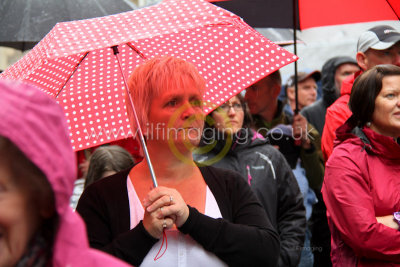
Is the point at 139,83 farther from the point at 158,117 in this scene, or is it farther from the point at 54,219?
the point at 54,219

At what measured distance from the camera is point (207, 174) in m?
2.52

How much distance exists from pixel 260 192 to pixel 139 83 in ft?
5.08

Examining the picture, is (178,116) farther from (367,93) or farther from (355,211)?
(367,93)

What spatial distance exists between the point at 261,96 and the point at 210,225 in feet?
9.76

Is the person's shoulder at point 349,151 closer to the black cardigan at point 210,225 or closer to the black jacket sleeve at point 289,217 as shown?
the black jacket sleeve at point 289,217

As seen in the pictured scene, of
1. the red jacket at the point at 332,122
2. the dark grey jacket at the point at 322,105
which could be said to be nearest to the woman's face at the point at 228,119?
the red jacket at the point at 332,122

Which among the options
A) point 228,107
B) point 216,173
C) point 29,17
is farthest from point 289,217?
point 29,17

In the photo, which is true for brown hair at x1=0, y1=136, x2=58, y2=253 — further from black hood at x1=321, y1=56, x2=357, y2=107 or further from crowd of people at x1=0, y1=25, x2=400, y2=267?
black hood at x1=321, y1=56, x2=357, y2=107

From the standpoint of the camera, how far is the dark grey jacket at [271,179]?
386cm

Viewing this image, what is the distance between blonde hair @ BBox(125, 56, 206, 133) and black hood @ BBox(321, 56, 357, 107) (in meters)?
3.37

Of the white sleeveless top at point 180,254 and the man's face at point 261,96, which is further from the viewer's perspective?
the man's face at point 261,96

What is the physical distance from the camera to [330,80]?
19.5ft

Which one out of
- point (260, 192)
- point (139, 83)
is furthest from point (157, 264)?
point (260, 192)

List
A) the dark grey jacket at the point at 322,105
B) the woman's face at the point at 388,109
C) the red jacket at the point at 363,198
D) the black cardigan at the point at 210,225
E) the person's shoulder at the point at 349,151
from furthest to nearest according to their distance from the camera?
1. the dark grey jacket at the point at 322,105
2. the woman's face at the point at 388,109
3. the person's shoulder at the point at 349,151
4. the red jacket at the point at 363,198
5. the black cardigan at the point at 210,225
